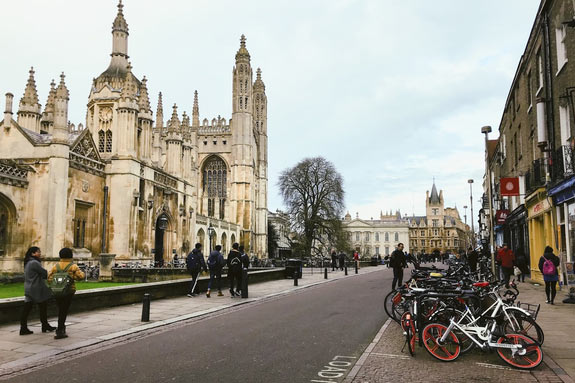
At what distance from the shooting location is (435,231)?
140125 mm

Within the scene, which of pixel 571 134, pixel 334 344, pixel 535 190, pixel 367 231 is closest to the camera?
→ pixel 334 344

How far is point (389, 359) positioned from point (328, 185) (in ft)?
143

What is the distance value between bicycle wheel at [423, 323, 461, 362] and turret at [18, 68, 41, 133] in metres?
27.6

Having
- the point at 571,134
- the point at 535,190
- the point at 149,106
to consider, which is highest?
the point at 149,106

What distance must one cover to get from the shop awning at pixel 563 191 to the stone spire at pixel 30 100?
89.3ft

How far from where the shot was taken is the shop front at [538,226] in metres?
16.6

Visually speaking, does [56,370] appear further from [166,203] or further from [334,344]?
[166,203]

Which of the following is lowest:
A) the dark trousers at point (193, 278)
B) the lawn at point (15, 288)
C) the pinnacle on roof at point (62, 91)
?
the lawn at point (15, 288)

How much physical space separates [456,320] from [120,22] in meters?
31.0

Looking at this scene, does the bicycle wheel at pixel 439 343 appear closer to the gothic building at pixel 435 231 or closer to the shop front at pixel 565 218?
the shop front at pixel 565 218

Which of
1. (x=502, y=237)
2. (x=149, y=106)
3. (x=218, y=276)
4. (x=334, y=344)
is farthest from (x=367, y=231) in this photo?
→ (x=334, y=344)

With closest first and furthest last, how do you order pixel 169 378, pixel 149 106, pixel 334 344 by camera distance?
pixel 169 378 → pixel 334 344 → pixel 149 106

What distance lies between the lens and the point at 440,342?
21.2 feet

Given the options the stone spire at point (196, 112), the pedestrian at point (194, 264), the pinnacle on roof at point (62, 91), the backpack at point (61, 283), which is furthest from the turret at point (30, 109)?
the stone spire at point (196, 112)
